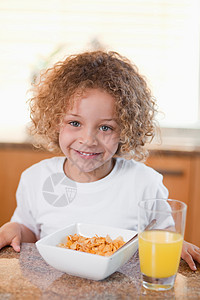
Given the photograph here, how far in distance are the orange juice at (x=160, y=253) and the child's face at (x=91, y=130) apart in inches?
16.4

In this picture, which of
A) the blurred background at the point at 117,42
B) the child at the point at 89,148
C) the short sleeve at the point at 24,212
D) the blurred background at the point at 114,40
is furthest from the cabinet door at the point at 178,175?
the short sleeve at the point at 24,212

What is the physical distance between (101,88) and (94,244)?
484mm

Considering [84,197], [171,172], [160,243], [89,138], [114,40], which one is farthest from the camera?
[114,40]

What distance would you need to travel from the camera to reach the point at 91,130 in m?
1.13

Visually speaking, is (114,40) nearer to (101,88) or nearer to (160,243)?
(101,88)

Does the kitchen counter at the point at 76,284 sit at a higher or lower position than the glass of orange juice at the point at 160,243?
lower

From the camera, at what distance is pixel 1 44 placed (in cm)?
286

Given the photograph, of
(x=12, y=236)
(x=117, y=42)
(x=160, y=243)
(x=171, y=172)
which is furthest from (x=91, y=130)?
(x=117, y=42)

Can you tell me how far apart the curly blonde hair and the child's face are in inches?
1.1

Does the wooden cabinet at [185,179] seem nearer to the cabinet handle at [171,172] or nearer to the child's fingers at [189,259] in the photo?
the cabinet handle at [171,172]

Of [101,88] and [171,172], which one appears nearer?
[101,88]

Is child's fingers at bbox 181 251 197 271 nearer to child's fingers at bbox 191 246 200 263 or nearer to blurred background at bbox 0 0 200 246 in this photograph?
child's fingers at bbox 191 246 200 263

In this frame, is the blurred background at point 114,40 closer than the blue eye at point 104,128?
No

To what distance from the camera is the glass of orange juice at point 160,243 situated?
76 centimetres
